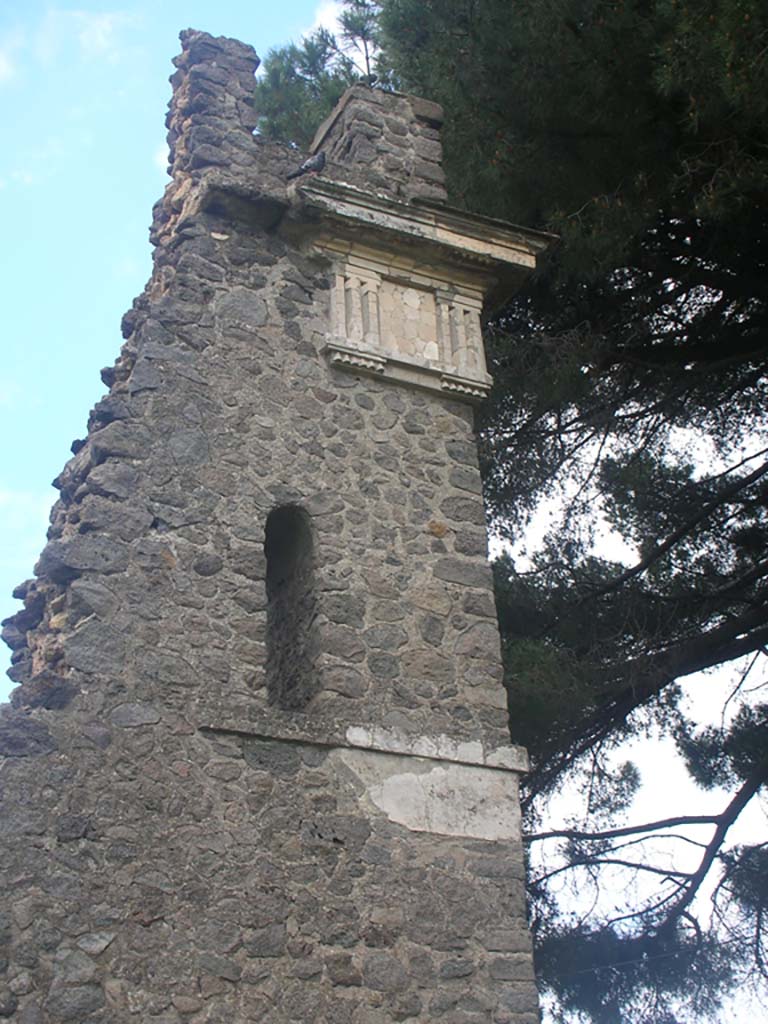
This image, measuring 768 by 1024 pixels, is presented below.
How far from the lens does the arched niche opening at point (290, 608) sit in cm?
655

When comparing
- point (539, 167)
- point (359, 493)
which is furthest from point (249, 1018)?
point (539, 167)

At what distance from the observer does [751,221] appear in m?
9.78

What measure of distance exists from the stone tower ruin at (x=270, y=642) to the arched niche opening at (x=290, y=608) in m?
0.02

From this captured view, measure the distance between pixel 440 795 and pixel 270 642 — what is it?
1.25 metres

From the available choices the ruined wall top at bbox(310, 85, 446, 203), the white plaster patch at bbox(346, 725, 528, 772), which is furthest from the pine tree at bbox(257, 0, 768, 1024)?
the white plaster patch at bbox(346, 725, 528, 772)

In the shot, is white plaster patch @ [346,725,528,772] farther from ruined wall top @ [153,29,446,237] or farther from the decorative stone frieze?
ruined wall top @ [153,29,446,237]

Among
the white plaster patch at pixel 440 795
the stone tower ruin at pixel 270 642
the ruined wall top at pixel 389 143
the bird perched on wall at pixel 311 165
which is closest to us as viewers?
the stone tower ruin at pixel 270 642

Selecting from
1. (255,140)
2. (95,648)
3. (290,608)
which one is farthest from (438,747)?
(255,140)

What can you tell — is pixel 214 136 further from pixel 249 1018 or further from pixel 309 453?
pixel 249 1018

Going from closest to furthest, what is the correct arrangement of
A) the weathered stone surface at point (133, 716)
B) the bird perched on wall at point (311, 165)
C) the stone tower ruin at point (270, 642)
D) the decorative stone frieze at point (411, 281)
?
the stone tower ruin at point (270, 642) < the weathered stone surface at point (133, 716) < the decorative stone frieze at point (411, 281) < the bird perched on wall at point (311, 165)

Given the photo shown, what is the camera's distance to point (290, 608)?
6805 mm

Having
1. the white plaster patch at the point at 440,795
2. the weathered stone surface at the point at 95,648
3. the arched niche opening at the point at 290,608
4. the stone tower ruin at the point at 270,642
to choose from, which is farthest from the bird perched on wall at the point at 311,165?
the white plaster patch at the point at 440,795

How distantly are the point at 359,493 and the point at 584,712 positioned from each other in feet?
13.5

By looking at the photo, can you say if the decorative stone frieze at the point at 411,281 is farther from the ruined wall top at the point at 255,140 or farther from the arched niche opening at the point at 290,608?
the arched niche opening at the point at 290,608
